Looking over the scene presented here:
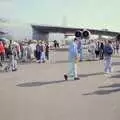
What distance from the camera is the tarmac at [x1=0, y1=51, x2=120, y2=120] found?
367 inches

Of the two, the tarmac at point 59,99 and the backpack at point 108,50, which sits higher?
the backpack at point 108,50

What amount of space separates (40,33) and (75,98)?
124 feet

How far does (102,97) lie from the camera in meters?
11.8

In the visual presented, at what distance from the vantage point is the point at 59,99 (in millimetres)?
11391

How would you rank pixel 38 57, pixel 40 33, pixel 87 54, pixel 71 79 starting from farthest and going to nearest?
pixel 40 33
pixel 87 54
pixel 38 57
pixel 71 79

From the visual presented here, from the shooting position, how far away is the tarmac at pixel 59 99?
9.32 m

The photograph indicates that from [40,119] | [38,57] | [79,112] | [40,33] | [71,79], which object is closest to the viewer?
[40,119]

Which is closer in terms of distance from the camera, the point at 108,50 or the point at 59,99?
the point at 59,99

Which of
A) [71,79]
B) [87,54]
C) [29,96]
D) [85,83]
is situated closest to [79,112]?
[29,96]

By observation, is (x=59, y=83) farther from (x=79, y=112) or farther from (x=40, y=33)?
(x=40, y=33)

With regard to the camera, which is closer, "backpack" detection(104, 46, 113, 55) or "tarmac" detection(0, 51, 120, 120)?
"tarmac" detection(0, 51, 120, 120)

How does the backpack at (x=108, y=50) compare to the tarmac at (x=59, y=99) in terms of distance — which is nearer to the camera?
the tarmac at (x=59, y=99)

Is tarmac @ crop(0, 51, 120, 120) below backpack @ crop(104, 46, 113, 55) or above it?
below

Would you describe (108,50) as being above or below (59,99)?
above
